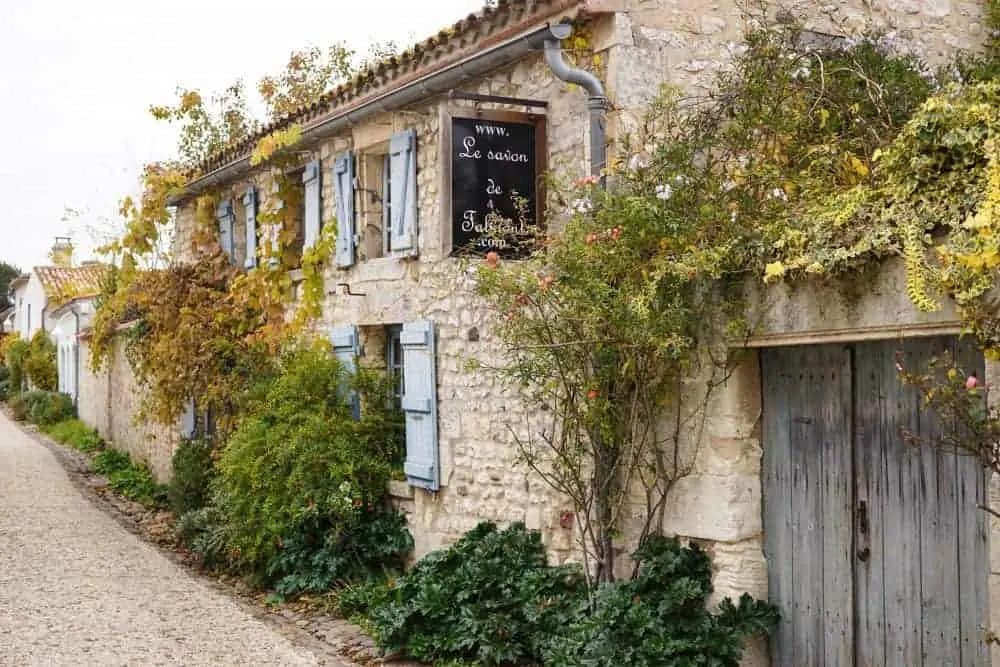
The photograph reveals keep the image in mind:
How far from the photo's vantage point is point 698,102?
6727 mm

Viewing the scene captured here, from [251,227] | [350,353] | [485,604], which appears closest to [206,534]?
[350,353]

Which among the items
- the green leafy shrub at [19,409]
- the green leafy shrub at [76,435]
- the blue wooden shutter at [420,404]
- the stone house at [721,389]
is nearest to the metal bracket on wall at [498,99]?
the stone house at [721,389]

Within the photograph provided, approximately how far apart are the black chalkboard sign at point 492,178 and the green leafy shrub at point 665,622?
2.20 metres

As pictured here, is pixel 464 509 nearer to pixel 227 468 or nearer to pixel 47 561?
pixel 227 468

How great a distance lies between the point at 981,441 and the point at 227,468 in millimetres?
6554

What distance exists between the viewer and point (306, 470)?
8.73 m

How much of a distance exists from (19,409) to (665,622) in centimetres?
2496

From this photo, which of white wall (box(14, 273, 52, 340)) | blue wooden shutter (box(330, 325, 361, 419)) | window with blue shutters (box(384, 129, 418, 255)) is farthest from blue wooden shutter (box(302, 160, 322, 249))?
white wall (box(14, 273, 52, 340))

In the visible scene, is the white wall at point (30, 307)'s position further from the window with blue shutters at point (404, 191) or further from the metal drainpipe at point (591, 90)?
the metal drainpipe at point (591, 90)

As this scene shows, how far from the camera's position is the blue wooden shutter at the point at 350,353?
9.34 m

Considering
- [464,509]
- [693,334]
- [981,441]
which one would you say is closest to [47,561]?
[464,509]

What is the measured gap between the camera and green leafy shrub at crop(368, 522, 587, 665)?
21.4ft

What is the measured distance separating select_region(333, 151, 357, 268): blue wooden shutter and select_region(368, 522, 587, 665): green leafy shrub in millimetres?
3085

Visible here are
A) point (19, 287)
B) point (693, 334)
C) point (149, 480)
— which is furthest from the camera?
point (19, 287)
